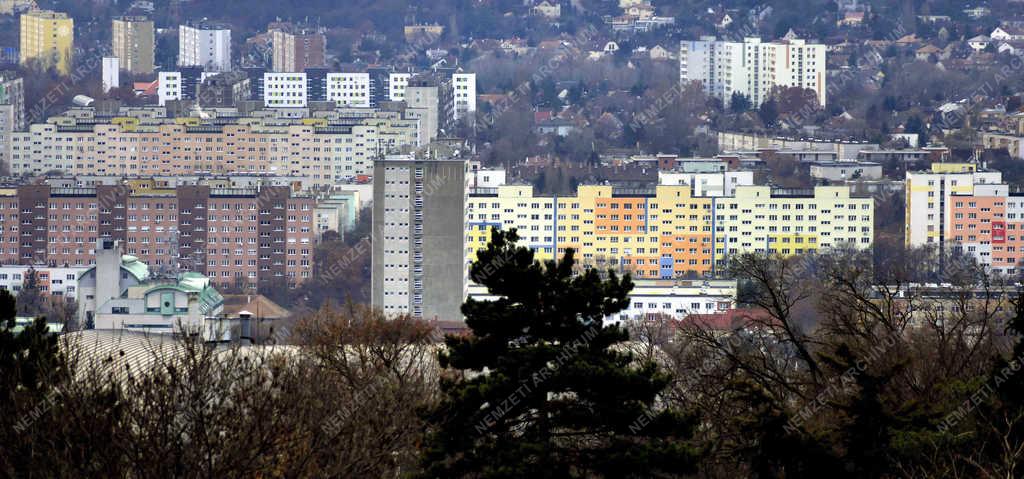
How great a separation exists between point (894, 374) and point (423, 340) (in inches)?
220

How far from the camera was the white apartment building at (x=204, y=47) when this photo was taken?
6512 centimetres

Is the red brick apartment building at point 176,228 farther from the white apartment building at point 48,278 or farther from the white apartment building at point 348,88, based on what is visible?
the white apartment building at point 348,88

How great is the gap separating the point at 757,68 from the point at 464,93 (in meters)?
6.69

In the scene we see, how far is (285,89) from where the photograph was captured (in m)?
56.8

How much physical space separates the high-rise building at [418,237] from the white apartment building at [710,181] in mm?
8231

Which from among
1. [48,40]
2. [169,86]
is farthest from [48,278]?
[48,40]

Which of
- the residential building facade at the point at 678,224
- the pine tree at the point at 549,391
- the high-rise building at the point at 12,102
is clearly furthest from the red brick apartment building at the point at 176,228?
the pine tree at the point at 549,391

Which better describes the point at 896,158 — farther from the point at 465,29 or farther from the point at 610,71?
the point at 465,29

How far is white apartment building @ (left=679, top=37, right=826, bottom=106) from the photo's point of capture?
56.7m

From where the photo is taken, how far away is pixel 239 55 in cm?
6775

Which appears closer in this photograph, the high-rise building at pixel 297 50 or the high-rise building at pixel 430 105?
the high-rise building at pixel 430 105

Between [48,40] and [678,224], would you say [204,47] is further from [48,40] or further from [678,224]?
[678,224]

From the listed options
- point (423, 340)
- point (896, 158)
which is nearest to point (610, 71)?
point (896, 158)

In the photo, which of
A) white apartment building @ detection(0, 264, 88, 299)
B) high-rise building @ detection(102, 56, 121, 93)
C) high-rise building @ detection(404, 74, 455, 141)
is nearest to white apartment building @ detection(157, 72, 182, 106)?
high-rise building @ detection(102, 56, 121, 93)
